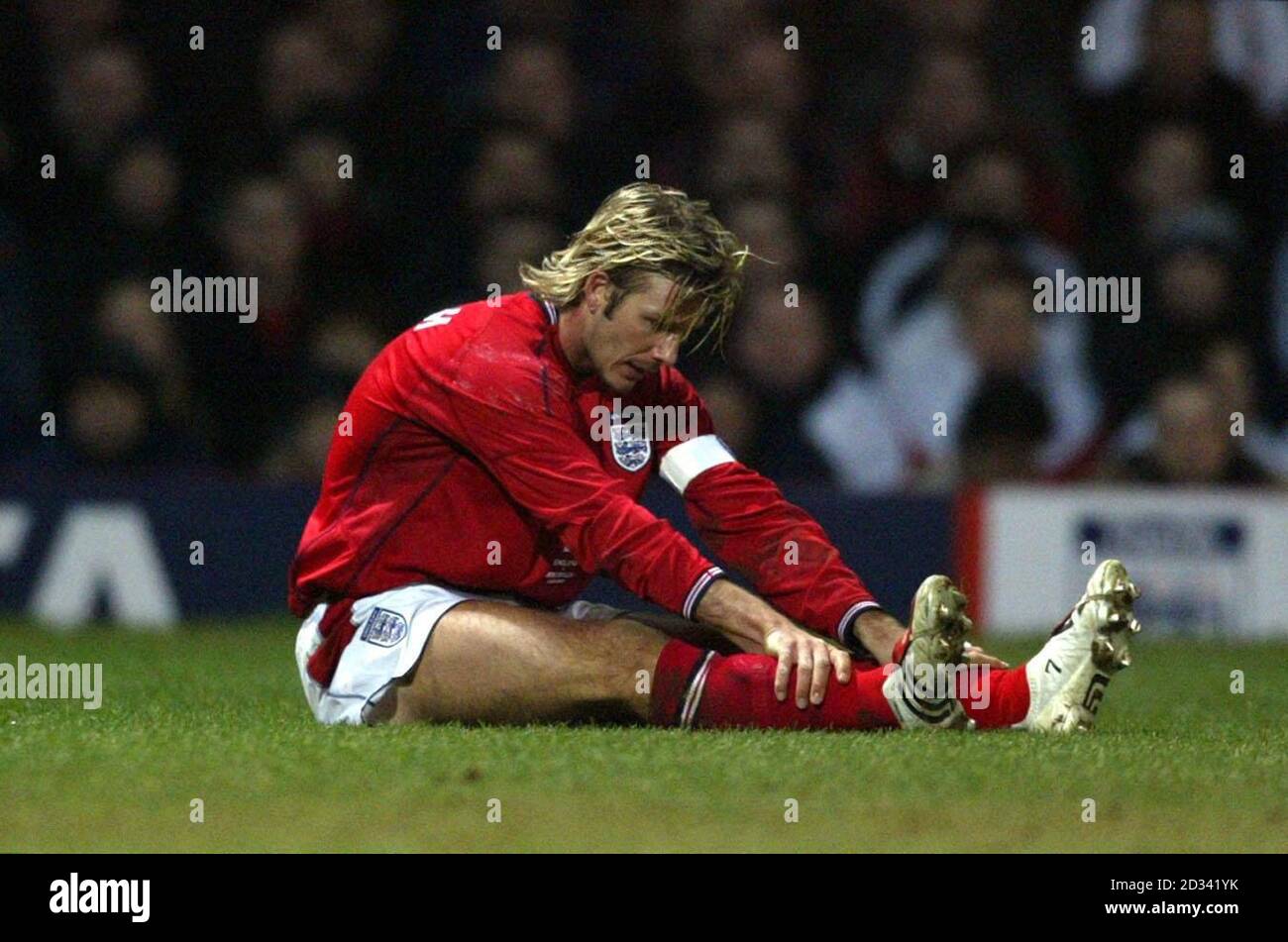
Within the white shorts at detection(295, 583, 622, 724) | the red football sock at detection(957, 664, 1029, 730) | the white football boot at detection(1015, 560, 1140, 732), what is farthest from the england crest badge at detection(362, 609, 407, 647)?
the white football boot at detection(1015, 560, 1140, 732)

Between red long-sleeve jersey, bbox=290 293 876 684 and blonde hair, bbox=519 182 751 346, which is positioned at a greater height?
blonde hair, bbox=519 182 751 346

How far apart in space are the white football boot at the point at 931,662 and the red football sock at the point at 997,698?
0.04 meters

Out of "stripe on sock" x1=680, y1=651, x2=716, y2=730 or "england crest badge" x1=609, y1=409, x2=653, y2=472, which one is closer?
"stripe on sock" x1=680, y1=651, x2=716, y2=730

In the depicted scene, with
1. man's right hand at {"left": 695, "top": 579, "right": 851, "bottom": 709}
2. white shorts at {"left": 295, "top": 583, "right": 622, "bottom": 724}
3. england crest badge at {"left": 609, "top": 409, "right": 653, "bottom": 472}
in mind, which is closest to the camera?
man's right hand at {"left": 695, "top": 579, "right": 851, "bottom": 709}

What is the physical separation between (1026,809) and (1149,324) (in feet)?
22.1

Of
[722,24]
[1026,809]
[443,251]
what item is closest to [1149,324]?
[722,24]

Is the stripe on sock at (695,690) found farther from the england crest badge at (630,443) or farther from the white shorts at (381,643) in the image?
the england crest badge at (630,443)

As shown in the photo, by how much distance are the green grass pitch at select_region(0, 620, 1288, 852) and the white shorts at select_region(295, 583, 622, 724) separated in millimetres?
129

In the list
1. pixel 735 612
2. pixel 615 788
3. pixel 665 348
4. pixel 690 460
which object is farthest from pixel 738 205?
pixel 615 788

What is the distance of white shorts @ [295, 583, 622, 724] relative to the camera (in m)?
5.50

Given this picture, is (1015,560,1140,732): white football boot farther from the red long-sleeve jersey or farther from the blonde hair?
the blonde hair

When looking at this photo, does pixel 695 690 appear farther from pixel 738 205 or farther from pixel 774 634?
pixel 738 205

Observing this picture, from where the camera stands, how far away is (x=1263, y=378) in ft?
36.7

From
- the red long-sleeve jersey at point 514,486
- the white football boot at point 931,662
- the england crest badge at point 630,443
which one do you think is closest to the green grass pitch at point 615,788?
the white football boot at point 931,662
